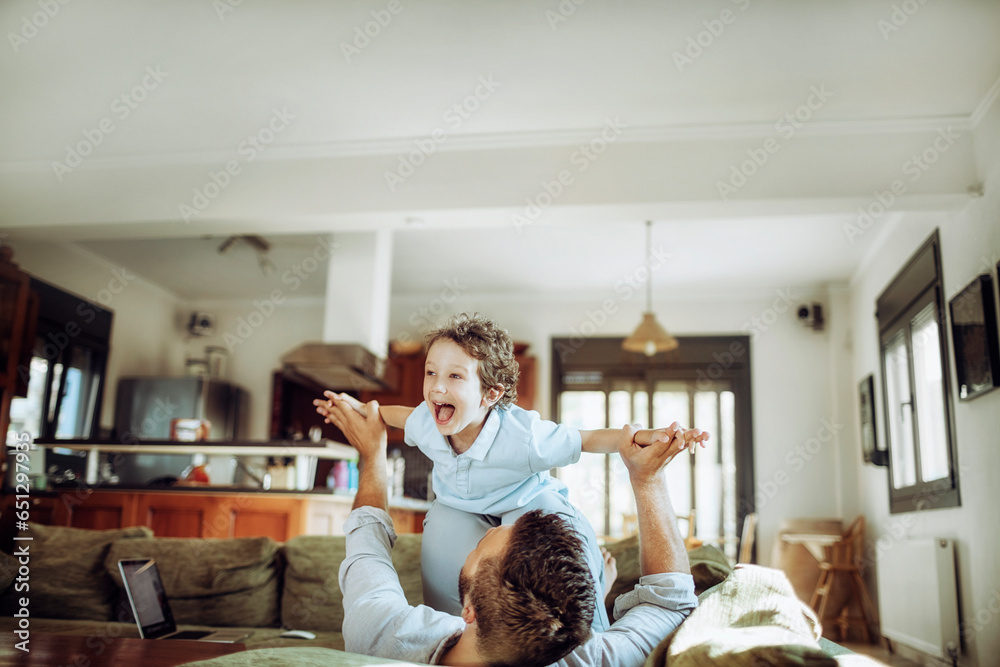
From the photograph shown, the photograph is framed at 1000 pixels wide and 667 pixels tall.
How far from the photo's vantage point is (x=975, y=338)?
373 cm

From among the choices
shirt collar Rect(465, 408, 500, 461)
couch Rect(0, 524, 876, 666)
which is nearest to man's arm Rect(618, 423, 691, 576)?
shirt collar Rect(465, 408, 500, 461)

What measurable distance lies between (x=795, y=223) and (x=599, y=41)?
278cm

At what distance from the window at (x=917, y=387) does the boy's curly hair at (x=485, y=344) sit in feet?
11.6

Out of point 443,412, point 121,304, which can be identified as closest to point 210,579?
point 443,412

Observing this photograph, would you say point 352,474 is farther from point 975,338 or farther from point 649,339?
point 975,338

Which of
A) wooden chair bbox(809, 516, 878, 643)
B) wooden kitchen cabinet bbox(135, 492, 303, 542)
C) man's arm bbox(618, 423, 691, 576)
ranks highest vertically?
man's arm bbox(618, 423, 691, 576)

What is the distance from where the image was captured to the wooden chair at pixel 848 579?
5681 mm

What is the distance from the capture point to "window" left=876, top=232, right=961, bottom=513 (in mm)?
4398

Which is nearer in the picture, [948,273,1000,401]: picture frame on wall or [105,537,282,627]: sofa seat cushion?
[105,537,282,627]: sofa seat cushion

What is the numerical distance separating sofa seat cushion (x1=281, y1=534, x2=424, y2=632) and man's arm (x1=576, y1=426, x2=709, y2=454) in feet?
2.99

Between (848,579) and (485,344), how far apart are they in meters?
5.56

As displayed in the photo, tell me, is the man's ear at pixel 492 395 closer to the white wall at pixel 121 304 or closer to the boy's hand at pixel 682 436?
the boy's hand at pixel 682 436

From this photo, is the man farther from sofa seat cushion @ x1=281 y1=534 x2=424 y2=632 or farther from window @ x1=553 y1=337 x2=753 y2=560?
window @ x1=553 y1=337 x2=753 y2=560

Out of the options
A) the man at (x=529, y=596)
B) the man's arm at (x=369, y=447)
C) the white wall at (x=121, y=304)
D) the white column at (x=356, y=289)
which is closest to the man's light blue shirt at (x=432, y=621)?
the man at (x=529, y=596)
